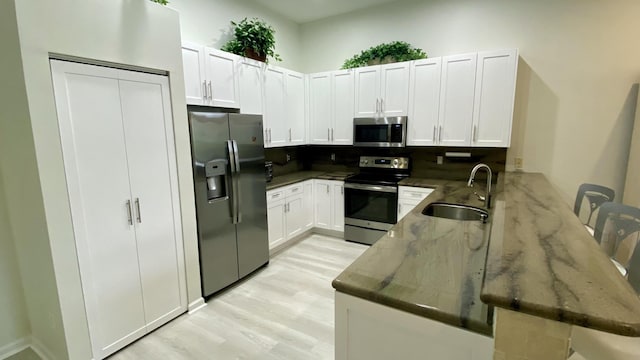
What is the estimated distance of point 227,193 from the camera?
2811 millimetres

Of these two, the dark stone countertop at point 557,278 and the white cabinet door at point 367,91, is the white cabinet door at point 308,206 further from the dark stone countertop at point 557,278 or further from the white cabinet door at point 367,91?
the dark stone countertop at point 557,278

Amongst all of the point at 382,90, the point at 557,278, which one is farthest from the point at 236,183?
the point at 557,278

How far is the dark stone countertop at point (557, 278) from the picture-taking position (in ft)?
2.21

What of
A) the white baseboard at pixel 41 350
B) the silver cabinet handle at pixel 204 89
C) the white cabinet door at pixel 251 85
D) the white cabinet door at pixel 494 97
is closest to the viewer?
the white baseboard at pixel 41 350

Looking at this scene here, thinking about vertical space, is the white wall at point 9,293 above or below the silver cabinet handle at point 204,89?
below

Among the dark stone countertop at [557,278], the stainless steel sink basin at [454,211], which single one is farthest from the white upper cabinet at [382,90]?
the dark stone countertop at [557,278]

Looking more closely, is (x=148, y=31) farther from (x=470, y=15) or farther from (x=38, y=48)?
(x=470, y=15)

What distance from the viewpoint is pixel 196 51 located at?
275 centimetres

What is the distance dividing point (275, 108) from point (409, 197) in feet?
6.76

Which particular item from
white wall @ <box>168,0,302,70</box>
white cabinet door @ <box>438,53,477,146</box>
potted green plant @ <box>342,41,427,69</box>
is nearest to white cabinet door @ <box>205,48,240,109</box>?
white wall @ <box>168,0,302,70</box>

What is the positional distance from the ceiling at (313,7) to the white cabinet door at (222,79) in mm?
1373

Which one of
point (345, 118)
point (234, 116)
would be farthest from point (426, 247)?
point (345, 118)

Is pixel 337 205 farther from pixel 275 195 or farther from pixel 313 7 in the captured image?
pixel 313 7

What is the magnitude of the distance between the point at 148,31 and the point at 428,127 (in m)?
3.04
